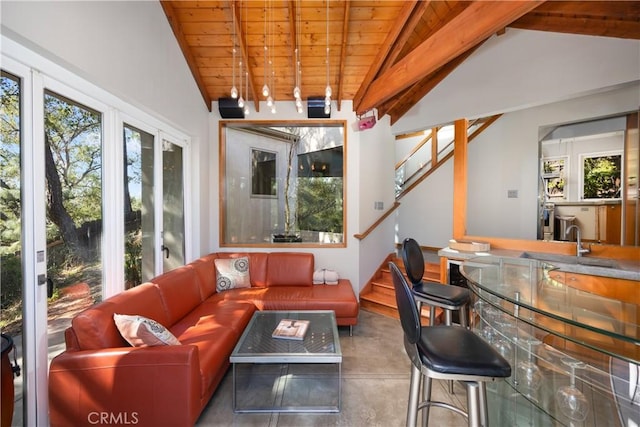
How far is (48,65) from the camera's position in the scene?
1.74m

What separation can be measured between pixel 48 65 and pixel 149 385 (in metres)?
2.14

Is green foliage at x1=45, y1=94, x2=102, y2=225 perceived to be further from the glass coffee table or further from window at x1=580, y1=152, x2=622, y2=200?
window at x1=580, y1=152, x2=622, y2=200

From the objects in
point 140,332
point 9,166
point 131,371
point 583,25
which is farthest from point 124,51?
point 583,25

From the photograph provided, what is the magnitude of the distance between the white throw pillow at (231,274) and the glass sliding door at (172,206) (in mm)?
515

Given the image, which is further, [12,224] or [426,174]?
[426,174]

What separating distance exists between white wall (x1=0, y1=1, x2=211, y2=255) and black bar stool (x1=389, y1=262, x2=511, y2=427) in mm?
2480

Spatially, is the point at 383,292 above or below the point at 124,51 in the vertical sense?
below

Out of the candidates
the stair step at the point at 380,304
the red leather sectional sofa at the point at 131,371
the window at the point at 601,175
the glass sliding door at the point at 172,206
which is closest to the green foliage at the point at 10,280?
the red leather sectional sofa at the point at 131,371

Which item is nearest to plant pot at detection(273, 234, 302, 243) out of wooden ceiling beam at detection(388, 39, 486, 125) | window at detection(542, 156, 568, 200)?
wooden ceiling beam at detection(388, 39, 486, 125)

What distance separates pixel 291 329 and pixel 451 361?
4.56 ft

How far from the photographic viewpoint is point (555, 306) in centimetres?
150

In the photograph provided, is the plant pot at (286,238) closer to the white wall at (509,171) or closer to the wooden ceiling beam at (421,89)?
the wooden ceiling beam at (421,89)

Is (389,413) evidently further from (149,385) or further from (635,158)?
(635,158)

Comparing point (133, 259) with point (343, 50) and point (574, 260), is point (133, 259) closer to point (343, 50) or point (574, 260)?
point (343, 50)
